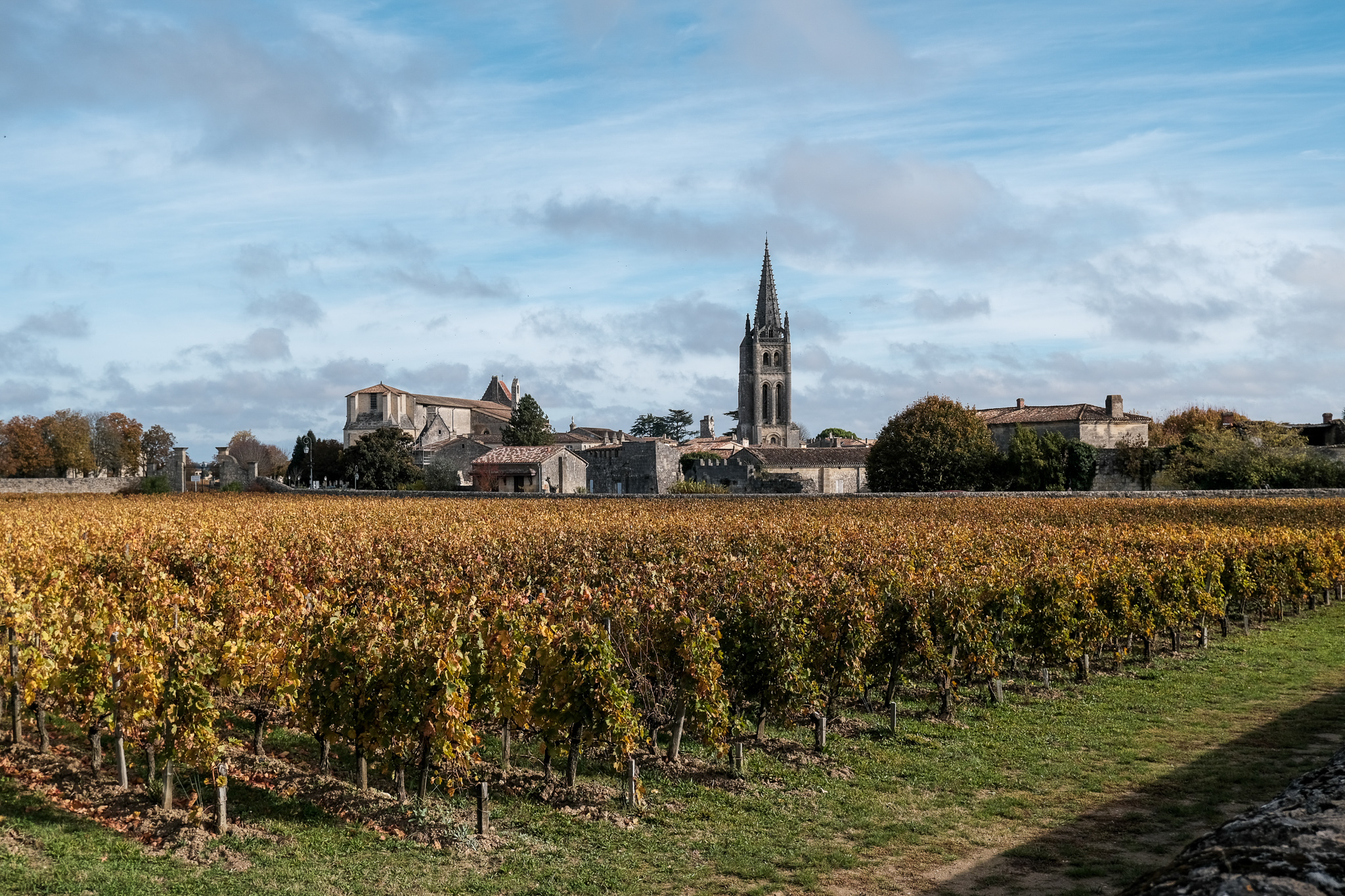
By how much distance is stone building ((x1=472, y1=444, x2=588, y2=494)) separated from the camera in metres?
72.7

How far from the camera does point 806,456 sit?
77562 mm

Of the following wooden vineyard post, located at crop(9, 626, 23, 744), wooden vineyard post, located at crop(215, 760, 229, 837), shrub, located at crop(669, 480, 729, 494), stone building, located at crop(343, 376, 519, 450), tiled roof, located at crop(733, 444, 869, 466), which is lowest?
wooden vineyard post, located at crop(215, 760, 229, 837)

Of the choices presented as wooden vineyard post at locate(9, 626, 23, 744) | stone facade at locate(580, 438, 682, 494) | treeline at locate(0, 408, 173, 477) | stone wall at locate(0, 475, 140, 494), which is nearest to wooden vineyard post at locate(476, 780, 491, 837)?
wooden vineyard post at locate(9, 626, 23, 744)

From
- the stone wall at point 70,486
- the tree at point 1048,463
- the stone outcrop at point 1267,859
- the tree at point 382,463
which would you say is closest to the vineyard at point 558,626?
the stone outcrop at point 1267,859

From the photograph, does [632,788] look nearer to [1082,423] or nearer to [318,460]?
[1082,423]

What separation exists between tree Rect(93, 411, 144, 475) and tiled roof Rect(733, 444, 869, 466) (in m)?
71.3

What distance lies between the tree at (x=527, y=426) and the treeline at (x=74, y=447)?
33648 mm

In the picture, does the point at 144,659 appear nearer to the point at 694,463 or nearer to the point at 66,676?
the point at 66,676

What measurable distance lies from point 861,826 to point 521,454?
69.4m

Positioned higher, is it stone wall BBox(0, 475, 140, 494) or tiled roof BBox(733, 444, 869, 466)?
tiled roof BBox(733, 444, 869, 466)

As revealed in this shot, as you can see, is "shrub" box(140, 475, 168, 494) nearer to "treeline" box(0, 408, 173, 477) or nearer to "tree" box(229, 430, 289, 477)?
"treeline" box(0, 408, 173, 477)

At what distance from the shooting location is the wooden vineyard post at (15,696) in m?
9.63

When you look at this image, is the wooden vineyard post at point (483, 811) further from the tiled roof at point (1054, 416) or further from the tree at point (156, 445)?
the tree at point (156, 445)

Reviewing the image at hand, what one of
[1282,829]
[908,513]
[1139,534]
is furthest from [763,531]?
[1282,829]
